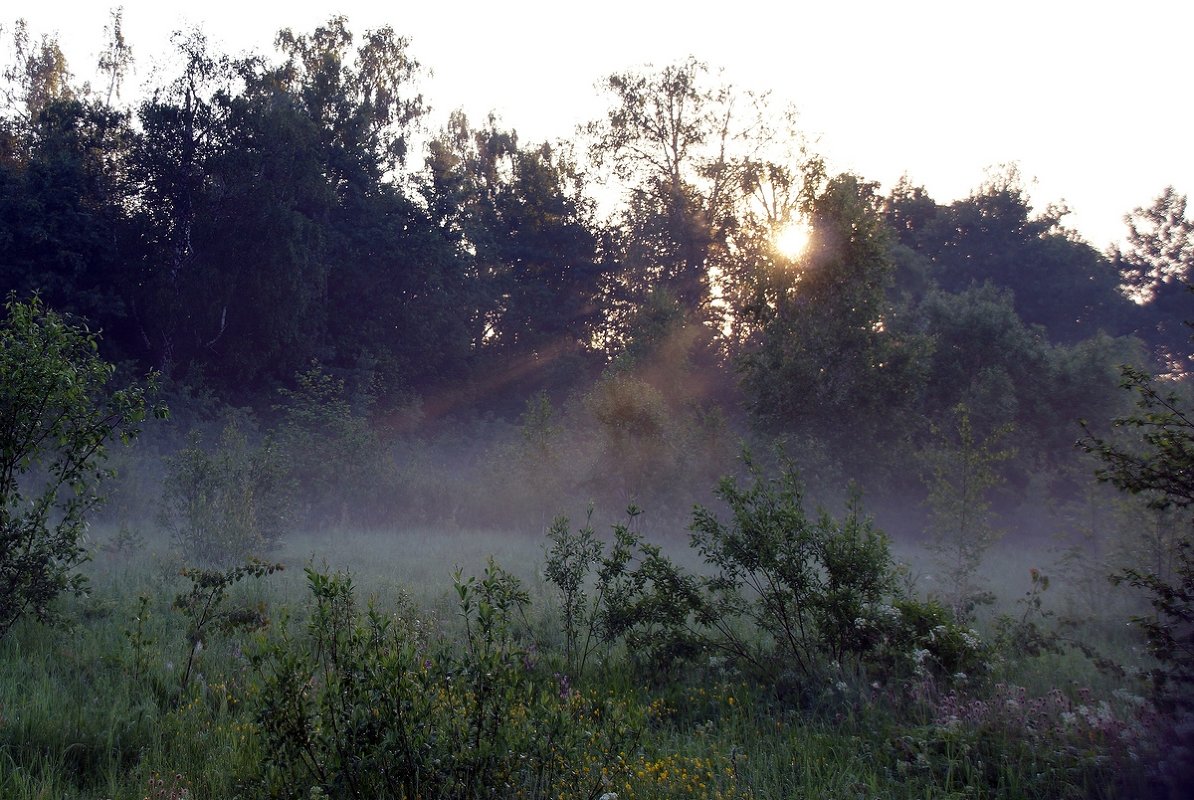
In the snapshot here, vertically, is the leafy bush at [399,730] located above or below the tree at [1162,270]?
below

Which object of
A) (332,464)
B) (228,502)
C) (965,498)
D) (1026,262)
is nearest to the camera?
(965,498)

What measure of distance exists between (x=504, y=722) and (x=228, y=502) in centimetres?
1125

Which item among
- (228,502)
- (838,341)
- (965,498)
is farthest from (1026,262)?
(228,502)

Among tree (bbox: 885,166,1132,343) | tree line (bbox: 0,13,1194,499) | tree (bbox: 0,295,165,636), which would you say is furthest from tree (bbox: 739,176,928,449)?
tree (bbox: 885,166,1132,343)

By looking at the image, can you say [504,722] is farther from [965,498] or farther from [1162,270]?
[1162,270]

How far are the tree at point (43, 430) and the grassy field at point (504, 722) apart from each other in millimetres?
623

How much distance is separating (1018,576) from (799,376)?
786 centimetres

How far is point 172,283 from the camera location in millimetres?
31281

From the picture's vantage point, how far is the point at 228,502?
14.0 metres

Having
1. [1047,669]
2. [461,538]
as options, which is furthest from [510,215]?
[1047,669]

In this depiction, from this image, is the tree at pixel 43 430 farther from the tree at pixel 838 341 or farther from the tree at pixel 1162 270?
the tree at pixel 1162 270

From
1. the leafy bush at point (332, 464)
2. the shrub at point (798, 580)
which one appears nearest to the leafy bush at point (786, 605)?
the shrub at point (798, 580)

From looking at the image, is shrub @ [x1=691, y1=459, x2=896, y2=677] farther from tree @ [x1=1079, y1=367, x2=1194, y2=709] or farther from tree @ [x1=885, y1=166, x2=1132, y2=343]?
tree @ [x1=885, y1=166, x2=1132, y2=343]

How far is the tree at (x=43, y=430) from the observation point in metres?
6.54
